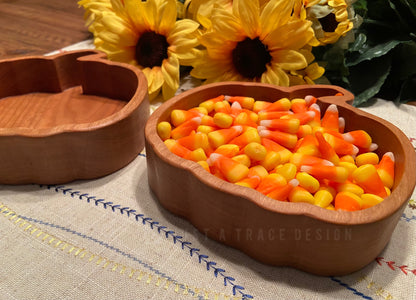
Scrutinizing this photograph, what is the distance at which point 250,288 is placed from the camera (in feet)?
1.89

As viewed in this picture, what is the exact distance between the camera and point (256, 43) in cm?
90

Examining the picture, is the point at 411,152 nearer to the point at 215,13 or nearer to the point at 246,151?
the point at 246,151

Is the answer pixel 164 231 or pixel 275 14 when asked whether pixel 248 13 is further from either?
pixel 164 231

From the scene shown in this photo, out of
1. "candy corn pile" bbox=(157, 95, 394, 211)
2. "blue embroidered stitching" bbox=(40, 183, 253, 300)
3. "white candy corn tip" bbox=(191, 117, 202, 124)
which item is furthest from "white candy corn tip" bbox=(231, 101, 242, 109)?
"blue embroidered stitching" bbox=(40, 183, 253, 300)

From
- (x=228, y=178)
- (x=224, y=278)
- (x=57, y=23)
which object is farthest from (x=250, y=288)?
(x=57, y=23)

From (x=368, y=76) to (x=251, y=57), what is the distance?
14.5 inches

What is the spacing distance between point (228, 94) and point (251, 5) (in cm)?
20

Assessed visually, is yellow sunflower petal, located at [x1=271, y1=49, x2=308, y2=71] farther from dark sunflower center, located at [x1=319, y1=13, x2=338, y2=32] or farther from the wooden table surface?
the wooden table surface

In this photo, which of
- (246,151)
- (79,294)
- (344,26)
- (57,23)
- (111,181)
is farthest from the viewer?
(57,23)

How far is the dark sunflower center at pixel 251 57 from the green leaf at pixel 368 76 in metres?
0.29

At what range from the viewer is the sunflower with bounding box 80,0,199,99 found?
95 cm

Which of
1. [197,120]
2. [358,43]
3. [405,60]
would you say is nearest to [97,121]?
[197,120]

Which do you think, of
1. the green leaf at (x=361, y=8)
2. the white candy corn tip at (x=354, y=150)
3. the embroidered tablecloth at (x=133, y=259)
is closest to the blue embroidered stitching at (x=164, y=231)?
the embroidered tablecloth at (x=133, y=259)

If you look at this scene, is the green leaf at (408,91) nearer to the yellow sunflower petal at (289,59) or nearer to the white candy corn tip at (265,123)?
the yellow sunflower petal at (289,59)
